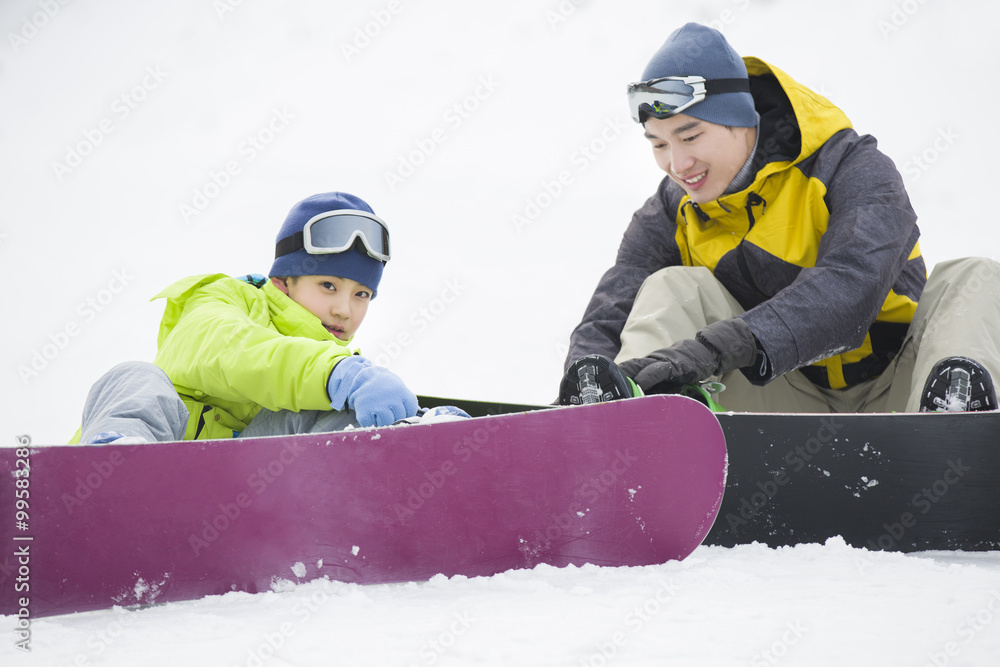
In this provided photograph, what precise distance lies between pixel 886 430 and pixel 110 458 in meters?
1.33

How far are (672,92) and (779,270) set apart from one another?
0.51 m

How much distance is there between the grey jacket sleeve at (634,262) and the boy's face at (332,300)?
607 mm

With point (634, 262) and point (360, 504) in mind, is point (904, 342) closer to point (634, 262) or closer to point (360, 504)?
point (634, 262)

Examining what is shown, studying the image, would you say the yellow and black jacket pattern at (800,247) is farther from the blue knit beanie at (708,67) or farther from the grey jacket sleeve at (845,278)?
the blue knit beanie at (708,67)

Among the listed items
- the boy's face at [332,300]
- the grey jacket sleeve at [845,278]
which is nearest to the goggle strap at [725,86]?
the grey jacket sleeve at [845,278]

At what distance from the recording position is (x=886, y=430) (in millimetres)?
1571

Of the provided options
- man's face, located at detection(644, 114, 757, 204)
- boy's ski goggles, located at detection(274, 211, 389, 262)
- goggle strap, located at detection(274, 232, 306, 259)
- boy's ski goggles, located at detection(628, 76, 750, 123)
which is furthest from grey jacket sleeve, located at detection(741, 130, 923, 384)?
goggle strap, located at detection(274, 232, 306, 259)

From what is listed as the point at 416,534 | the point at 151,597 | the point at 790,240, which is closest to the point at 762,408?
the point at 790,240

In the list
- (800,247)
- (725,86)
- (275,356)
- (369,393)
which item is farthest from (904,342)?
(275,356)

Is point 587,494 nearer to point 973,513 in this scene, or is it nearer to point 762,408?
point 973,513

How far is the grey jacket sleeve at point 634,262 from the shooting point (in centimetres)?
230

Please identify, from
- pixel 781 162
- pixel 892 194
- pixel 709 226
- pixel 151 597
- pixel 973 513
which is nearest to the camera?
pixel 151 597

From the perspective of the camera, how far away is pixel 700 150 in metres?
2.11

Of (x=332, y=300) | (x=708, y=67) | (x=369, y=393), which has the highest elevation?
(x=708, y=67)
